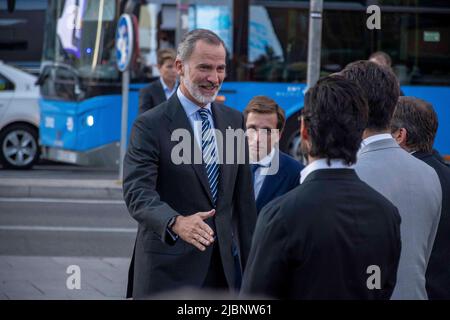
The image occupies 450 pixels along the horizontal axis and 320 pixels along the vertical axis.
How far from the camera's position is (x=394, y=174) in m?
3.80

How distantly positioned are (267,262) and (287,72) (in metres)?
12.3

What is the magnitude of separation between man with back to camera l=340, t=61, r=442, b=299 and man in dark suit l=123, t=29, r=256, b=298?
0.79 meters

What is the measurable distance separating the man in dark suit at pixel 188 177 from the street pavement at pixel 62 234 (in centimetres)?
316

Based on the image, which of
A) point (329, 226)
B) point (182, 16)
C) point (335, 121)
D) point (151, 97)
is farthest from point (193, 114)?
point (182, 16)

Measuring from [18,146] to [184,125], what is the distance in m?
12.5

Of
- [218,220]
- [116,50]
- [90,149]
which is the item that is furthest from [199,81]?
[90,149]

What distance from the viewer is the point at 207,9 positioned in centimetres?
1495

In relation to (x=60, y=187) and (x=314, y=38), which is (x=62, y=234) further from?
(x=314, y=38)

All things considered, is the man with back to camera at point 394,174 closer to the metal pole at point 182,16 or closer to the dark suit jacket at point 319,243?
the dark suit jacket at point 319,243

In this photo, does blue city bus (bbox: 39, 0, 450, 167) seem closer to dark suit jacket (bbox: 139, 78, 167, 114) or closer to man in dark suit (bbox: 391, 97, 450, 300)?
dark suit jacket (bbox: 139, 78, 167, 114)

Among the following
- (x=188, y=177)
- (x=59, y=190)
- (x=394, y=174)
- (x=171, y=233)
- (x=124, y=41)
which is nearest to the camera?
(x=394, y=174)

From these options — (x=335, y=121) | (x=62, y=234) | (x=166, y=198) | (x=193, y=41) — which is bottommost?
(x=62, y=234)

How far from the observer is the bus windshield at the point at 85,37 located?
14.8m

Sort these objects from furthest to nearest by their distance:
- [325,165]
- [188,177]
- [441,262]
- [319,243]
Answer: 1. [188,177]
2. [441,262]
3. [325,165]
4. [319,243]
